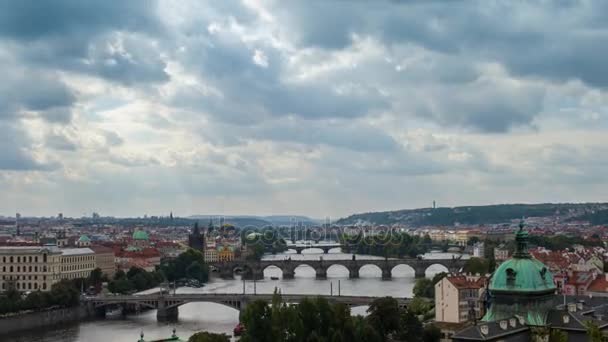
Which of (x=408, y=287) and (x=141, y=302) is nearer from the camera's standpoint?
(x=141, y=302)

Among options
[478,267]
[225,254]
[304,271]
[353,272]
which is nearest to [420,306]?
[478,267]

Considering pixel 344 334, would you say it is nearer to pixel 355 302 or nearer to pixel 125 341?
pixel 125 341

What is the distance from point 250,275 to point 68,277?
39294 millimetres

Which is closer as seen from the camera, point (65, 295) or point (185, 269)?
point (65, 295)

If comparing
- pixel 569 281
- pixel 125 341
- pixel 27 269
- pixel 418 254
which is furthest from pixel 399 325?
pixel 418 254

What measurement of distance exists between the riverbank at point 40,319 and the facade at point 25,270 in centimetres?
858

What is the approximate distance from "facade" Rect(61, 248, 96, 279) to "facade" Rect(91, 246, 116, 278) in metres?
2.86

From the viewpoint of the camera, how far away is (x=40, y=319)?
6162 cm

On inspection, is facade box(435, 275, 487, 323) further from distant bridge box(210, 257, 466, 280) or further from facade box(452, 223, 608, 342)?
distant bridge box(210, 257, 466, 280)

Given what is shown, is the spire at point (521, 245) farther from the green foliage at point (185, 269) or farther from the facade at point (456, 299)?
the green foliage at point (185, 269)

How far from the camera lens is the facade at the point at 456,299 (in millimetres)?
50750

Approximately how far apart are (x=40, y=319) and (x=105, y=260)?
3206 centimetres

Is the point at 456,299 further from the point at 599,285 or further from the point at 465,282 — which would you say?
the point at 599,285

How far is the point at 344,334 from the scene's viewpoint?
112 feet
